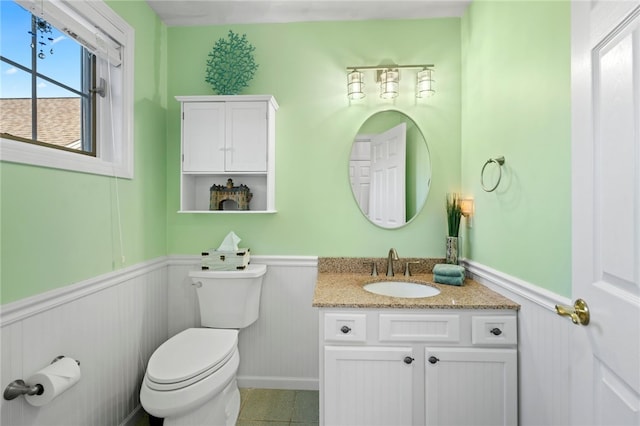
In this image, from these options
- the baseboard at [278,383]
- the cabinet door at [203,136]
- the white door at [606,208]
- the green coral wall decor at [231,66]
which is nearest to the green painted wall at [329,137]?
the green coral wall decor at [231,66]

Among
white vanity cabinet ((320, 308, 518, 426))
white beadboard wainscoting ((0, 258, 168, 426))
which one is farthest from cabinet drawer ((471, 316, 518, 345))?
white beadboard wainscoting ((0, 258, 168, 426))

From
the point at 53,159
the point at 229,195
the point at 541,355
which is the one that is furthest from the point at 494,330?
the point at 53,159

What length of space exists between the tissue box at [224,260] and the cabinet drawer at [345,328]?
0.75m

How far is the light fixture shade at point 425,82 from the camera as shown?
6.79 ft

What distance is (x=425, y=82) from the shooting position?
2.07 m

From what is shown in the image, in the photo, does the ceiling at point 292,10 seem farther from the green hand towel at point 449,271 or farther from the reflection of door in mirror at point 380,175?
the green hand towel at point 449,271

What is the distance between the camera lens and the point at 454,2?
6.64 feet

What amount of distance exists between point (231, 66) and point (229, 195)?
33.0 inches

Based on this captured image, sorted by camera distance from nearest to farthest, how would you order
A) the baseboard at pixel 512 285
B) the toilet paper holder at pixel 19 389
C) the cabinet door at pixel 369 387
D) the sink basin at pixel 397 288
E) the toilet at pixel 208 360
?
1. the toilet paper holder at pixel 19 389
2. the baseboard at pixel 512 285
3. the toilet at pixel 208 360
4. the cabinet door at pixel 369 387
5. the sink basin at pixel 397 288

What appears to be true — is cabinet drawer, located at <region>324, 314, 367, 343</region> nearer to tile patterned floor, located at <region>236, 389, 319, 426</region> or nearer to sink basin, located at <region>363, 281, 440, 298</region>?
sink basin, located at <region>363, 281, 440, 298</region>

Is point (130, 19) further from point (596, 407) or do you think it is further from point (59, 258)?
point (596, 407)

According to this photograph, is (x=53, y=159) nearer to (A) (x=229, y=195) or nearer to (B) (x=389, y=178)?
(A) (x=229, y=195)

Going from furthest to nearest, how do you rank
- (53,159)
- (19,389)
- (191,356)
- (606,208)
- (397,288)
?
(397,288), (191,356), (53,159), (19,389), (606,208)

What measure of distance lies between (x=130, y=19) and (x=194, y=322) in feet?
6.31
